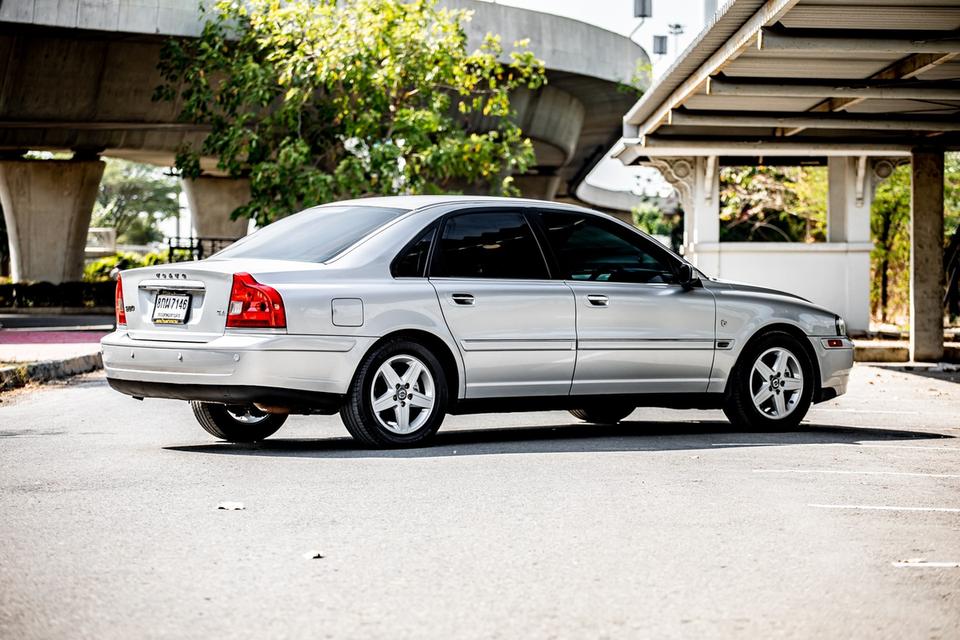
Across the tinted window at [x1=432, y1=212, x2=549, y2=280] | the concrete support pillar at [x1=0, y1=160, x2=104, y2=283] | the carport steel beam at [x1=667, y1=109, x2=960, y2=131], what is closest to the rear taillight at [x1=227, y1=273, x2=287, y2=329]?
the tinted window at [x1=432, y1=212, x2=549, y2=280]

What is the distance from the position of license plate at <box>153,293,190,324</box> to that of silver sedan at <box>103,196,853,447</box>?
1 centimetres

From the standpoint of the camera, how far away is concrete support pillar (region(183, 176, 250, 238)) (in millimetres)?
52031

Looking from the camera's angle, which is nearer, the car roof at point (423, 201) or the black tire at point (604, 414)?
the car roof at point (423, 201)

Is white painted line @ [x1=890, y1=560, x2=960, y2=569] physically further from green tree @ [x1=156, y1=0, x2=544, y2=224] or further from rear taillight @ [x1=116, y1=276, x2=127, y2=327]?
green tree @ [x1=156, y1=0, x2=544, y2=224]

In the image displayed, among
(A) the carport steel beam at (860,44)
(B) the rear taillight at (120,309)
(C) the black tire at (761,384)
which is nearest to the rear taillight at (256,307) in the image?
(B) the rear taillight at (120,309)

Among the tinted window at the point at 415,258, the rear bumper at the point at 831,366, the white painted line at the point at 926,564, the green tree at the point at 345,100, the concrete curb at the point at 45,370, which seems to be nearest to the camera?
the white painted line at the point at 926,564

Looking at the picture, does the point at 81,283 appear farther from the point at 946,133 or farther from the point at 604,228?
the point at 604,228

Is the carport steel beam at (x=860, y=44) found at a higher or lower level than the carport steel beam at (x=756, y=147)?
higher

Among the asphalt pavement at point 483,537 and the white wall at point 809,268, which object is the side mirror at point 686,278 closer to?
the asphalt pavement at point 483,537

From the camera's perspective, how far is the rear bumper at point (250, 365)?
8648 mm

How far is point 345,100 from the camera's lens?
26531 mm

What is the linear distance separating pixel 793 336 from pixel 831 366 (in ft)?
1.25

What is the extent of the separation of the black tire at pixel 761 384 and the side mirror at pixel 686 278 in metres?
0.65

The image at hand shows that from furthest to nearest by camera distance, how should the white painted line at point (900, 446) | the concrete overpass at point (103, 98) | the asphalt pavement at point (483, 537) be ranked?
the concrete overpass at point (103, 98)
the white painted line at point (900, 446)
the asphalt pavement at point (483, 537)
